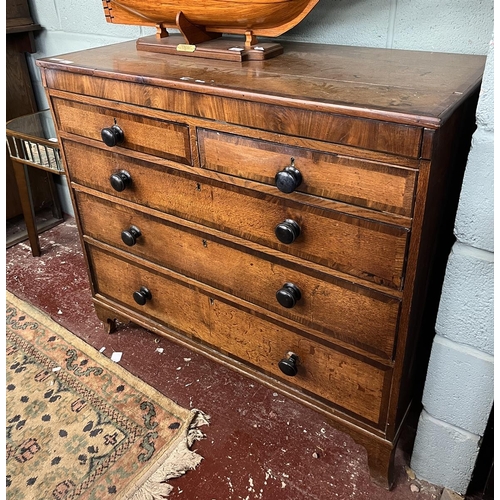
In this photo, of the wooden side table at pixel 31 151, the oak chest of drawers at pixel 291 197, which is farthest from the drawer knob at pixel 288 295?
the wooden side table at pixel 31 151

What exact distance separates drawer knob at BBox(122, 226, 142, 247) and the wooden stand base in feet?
1.56

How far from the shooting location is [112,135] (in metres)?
1.19

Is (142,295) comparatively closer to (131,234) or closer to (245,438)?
(131,234)

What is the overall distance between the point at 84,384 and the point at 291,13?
1.22 m

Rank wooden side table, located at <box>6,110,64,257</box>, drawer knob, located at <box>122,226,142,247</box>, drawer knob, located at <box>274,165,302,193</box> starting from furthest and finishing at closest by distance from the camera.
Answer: wooden side table, located at <box>6,110,64,257</box> < drawer knob, located at <box>122,226,142,247</box> < drawer knob, located at <box>274,165,302,193</box>

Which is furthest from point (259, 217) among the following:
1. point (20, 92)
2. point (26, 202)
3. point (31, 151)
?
point (20, 92)

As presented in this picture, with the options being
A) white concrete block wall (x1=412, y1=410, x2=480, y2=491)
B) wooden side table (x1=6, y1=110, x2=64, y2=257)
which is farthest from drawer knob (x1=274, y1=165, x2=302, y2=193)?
wooden side table (x1=6, y1=110, x2=64, y2=257)

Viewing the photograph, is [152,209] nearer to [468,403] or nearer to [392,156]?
[392,156]

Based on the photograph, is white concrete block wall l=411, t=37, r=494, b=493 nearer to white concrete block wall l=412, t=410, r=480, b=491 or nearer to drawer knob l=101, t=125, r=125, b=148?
white concrete block wall l=412, t=410, r=480, b=491

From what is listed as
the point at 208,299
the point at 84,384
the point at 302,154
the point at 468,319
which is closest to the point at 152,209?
the point at 208,299

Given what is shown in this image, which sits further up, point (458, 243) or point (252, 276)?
point (458, 243)

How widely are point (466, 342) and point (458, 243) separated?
22cm

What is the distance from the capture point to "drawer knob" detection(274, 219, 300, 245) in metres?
1.01

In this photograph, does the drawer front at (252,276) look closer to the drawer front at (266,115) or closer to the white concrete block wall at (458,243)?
the white concrete block wall at (458,243)
